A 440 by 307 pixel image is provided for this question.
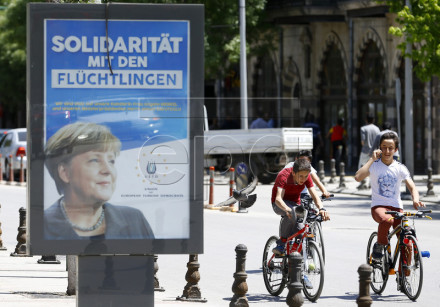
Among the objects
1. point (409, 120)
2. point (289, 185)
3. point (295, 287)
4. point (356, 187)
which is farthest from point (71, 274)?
point (356, 187)

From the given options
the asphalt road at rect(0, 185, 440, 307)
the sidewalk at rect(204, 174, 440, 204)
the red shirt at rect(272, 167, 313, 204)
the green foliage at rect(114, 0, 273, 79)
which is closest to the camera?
the asphalt road at rect(0, 185, 440, 307)

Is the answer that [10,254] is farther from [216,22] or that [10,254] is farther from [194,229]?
[216,22]

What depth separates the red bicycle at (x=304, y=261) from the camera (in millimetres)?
11422

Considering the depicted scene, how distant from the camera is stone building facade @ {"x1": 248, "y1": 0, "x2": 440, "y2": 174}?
122 feet

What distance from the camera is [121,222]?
8.50m

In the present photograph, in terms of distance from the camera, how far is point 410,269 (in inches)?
457

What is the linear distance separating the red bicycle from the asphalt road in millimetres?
159

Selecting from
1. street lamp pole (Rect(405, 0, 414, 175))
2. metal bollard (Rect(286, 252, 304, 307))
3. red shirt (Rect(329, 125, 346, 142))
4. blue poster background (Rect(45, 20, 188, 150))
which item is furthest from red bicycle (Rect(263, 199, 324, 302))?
red shirt (Rect(329, 125, 346, 142))

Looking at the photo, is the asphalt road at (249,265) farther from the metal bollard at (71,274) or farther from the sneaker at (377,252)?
the sneaker at (377,252)

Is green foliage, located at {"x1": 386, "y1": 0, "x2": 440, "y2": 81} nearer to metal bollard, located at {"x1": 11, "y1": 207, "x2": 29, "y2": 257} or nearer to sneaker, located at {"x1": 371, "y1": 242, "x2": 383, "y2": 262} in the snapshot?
metal bollard, located at {"x1": 11, "y1": 207, "x2": 29, "y2": 257}

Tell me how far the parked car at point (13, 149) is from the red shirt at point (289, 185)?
2358 centimetres

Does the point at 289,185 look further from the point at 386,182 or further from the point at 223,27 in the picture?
the point at 223,27

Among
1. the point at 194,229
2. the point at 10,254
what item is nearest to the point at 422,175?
the point at 10,254

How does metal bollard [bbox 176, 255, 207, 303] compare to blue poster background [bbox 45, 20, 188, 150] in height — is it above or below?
below
